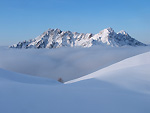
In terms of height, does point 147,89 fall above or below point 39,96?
below

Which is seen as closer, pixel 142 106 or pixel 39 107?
pixel 39 107

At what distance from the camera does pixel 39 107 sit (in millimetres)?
3395

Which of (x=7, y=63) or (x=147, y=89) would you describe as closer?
(x=147, y=89)

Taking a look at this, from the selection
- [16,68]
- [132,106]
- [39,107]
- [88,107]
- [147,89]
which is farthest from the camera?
[16,68]

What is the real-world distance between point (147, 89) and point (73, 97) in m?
4.33

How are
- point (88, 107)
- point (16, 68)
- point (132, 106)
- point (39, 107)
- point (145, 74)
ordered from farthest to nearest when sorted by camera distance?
point (16, 68) → point (145, 74) → point (132, 106) → point (88, 107) → point (39, 107)

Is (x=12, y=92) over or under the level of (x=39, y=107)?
over

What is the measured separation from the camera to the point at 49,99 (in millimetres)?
3852

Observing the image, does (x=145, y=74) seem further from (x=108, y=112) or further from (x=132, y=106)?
(x=108, y=112)

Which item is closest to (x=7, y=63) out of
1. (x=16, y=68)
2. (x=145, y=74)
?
(x=16, y=68)

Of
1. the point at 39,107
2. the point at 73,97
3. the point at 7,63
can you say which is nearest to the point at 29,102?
the point at 39,107

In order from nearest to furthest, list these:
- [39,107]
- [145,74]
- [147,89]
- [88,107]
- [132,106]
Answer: [39,107], [88,107], [132,106], [147,89], [145,74]

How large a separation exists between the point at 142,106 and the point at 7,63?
581ft

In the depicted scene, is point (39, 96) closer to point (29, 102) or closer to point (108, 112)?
point (29, 102)
